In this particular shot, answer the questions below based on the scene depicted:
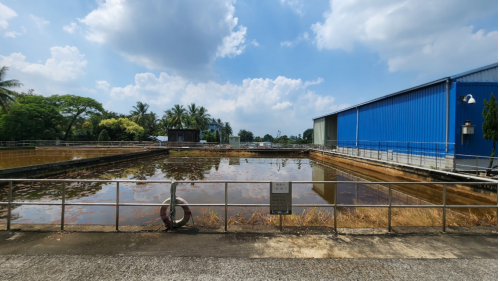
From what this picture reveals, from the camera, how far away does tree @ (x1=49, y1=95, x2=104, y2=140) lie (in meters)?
47.8

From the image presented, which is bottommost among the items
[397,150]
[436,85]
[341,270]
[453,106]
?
[341,270]

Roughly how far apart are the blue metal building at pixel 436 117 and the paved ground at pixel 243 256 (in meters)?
12.9

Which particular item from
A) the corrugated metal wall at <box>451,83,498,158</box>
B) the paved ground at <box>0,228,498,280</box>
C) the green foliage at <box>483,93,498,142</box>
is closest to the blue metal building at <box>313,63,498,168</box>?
the corrugated metal wall at <box>451,83,498,158</box>

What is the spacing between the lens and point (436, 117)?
1544 centimetres

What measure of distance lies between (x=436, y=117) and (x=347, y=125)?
595 inches

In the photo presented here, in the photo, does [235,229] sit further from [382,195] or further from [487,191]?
[487,191]

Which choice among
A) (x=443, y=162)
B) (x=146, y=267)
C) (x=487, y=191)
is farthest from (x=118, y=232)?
(x=443, y=162)

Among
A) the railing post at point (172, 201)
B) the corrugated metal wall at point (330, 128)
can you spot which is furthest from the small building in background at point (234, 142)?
the railing post at point (172, 201)

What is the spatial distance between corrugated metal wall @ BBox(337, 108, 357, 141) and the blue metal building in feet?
12.9

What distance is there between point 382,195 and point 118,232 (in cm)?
1149

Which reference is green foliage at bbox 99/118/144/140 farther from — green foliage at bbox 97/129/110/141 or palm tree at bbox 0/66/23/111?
palm tree at bbox 0/66/23/111

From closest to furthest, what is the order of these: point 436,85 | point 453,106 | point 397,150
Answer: point 453,106 → point 436,85 → point 397,150

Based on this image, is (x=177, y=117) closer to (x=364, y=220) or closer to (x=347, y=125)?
(x=347, y=125)

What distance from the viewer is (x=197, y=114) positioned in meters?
60.9
